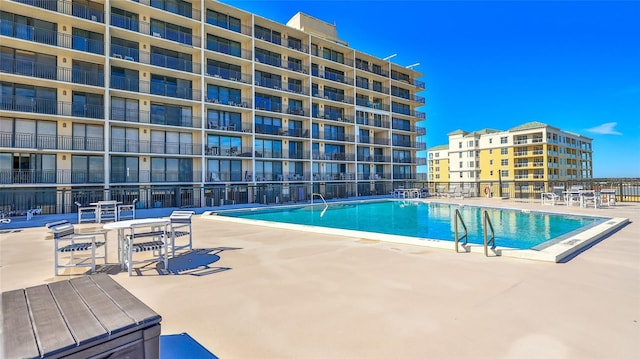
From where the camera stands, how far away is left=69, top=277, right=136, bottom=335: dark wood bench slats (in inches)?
66.0

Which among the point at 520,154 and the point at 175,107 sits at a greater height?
the point at 175,107

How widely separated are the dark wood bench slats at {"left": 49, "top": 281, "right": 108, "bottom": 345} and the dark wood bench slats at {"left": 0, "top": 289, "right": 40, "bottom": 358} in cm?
15

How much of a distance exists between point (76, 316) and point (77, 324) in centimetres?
13

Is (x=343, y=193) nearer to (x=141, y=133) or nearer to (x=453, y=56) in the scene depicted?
(x=141, y=133)

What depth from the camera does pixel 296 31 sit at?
27.8 meters

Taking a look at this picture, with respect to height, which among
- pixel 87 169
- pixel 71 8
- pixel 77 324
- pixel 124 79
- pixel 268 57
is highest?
pixel 268 57

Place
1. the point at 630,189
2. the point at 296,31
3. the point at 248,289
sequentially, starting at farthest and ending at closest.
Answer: the point at 296,31, the point at 630,189, the point at 248,289

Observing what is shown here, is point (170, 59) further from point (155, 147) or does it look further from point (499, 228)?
point (499, 228)

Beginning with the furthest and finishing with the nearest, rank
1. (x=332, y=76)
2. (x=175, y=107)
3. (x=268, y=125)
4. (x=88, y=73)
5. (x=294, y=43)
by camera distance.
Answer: (x=332, y=76), (x=294, y=43), (x=268, y=125), (x=175, y=107), (x=88, y=73)

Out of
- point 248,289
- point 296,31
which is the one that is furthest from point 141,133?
point 248,289

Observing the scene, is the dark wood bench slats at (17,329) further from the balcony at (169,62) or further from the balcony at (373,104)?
the balcony at (373,104)

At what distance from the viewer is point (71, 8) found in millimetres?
17969

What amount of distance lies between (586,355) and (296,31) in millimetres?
29551

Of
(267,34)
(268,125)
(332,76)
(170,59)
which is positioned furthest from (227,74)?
(332,76)
